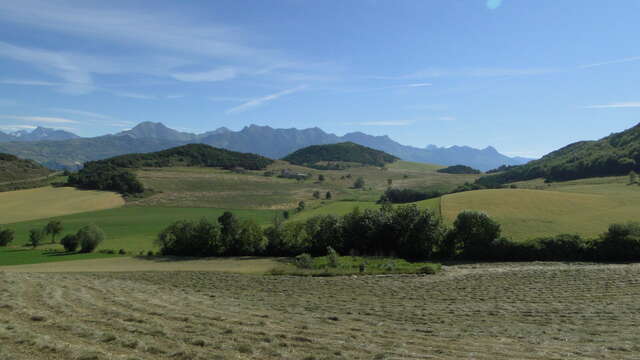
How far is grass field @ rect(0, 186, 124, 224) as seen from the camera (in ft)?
318

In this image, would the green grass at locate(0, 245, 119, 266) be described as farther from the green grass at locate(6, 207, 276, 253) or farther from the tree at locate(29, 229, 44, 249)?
the green grass at locate(6, 207, 276, 253)

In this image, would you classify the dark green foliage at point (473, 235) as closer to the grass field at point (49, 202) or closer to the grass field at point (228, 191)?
the grass field at point (228, 191)

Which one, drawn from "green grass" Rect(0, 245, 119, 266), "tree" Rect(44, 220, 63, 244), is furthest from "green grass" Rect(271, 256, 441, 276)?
"tree" Rect(44, 220, 63, 244)

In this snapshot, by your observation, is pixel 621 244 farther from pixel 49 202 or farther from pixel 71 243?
pixel 49 202

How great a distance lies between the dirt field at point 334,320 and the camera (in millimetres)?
12719

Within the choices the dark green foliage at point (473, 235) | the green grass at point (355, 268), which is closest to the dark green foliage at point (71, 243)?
the green grass at point (355, 268)

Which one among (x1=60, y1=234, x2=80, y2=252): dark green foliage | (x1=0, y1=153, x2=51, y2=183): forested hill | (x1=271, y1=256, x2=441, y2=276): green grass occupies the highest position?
(x1=0, y1=153, x2=51, y2=183): forested hill

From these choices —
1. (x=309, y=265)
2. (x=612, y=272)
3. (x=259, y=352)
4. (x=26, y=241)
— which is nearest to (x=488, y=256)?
(x=612, y=272)

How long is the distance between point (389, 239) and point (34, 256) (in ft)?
185

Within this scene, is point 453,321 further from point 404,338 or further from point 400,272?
point 400,272

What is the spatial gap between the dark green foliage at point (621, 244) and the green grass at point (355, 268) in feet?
70.5

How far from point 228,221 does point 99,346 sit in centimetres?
4975

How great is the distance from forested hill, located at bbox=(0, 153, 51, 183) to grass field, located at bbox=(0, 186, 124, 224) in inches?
965

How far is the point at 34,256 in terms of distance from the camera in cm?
5847
